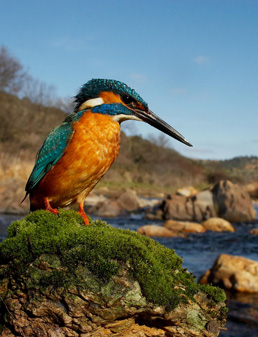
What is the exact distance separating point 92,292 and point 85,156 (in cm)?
120

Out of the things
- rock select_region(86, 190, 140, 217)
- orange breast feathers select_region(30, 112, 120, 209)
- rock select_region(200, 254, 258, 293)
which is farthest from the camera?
rock select_region(86, 190, 140, 217)

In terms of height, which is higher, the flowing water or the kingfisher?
the kingfisher

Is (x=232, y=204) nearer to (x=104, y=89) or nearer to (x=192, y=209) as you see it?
(x=192, y=209)

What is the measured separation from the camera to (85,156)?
10.2 feet

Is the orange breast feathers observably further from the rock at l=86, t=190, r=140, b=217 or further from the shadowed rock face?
the rock at l=86, t=190, r=140, b=217

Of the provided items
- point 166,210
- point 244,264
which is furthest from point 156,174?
point 244,264

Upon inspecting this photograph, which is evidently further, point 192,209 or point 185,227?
point 192,209

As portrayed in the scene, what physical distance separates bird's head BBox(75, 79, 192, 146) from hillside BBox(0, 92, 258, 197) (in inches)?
716

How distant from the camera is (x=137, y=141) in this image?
163 ft

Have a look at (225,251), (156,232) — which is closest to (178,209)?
(156,232)

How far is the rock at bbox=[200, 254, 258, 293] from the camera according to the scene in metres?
7.41

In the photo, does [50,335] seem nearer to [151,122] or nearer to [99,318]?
[99,318]

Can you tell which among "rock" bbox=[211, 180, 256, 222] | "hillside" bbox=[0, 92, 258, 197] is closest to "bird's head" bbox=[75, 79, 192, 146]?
"rock" bbox=[211, 180, 256, 222]

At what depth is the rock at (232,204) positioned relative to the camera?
17250mm
